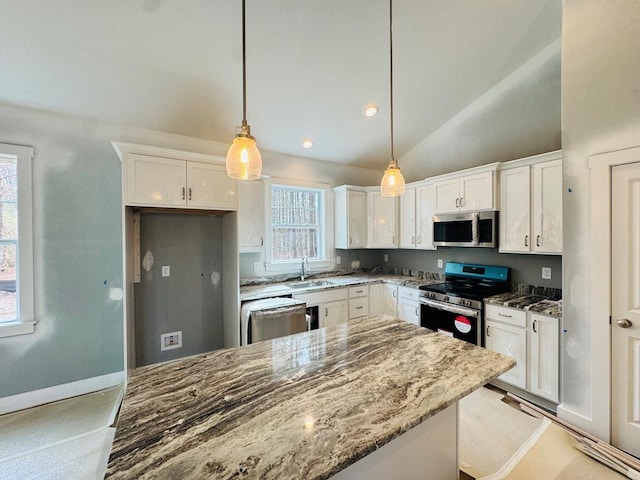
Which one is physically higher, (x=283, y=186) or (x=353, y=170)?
(x=353, y=170)

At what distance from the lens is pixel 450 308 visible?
10.4ft

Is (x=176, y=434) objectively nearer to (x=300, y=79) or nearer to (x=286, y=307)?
(x=286, y=307)

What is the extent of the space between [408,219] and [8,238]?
14.4 ft

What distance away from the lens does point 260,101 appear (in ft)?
9.83

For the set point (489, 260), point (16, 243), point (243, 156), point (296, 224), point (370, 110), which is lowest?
point (489, 260)

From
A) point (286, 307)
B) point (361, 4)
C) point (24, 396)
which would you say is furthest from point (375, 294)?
point (24, 396)

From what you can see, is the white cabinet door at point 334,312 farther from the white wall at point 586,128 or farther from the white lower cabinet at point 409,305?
the white wall at point 586,128

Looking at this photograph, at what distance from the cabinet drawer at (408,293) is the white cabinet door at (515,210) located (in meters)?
1.09

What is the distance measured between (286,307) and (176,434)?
219cm

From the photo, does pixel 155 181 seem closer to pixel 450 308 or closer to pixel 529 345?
pixel 450 308

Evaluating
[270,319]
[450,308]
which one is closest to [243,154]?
[270,319]

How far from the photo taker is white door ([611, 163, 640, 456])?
6.51ft

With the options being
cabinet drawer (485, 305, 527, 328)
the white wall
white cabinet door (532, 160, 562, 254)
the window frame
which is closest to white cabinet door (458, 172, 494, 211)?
white cabinet door (532, 160, 562, 254)

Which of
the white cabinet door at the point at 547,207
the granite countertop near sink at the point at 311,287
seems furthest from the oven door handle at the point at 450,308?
the white cabinet door at the point at 547,207
